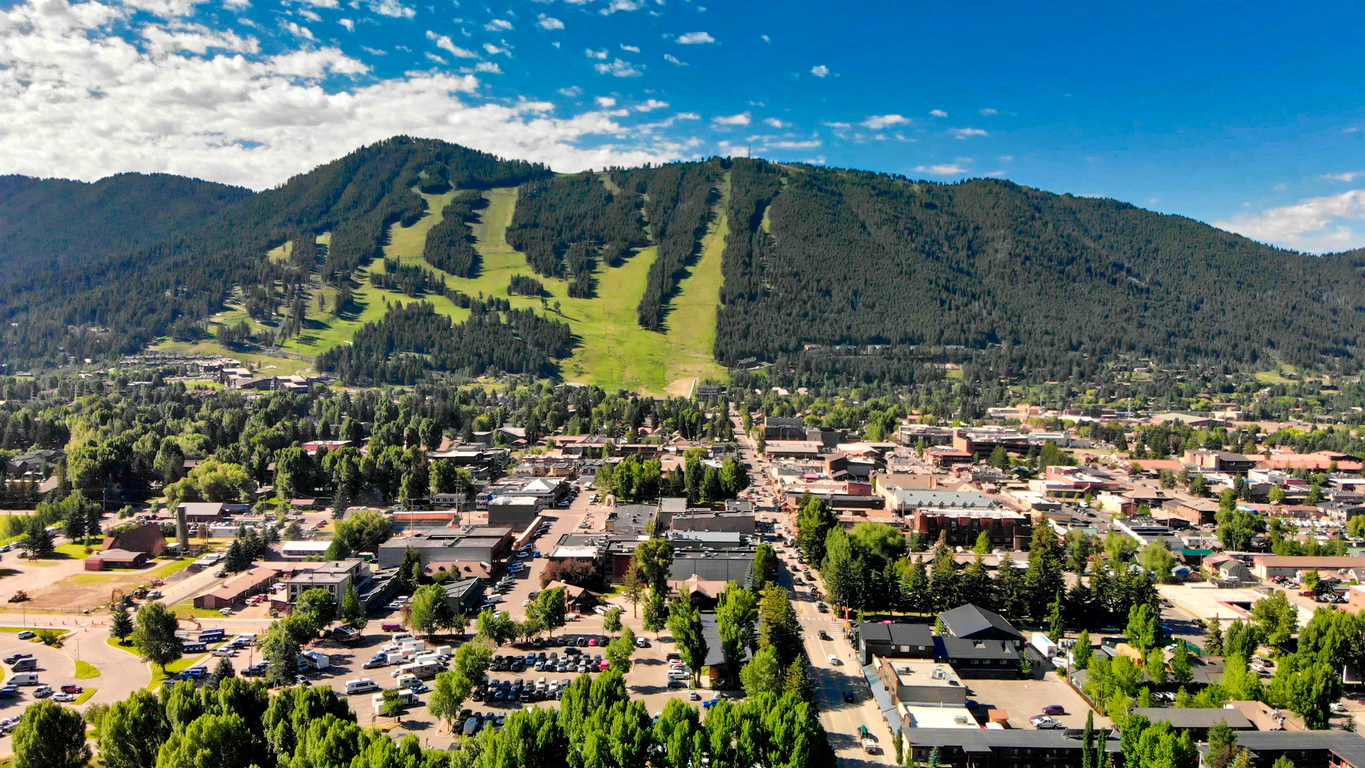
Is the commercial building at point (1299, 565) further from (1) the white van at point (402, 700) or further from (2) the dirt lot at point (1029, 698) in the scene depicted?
(1) the white van at point (402, 700)

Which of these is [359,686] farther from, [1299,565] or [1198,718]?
[1299,565]

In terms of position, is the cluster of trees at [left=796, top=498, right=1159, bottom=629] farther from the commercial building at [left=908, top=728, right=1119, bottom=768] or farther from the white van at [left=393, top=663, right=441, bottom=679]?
the white van at [left=393, top=663, right=441, bottom=679]

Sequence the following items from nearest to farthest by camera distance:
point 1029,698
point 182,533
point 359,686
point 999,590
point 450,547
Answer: point 359,686
point 1029,698
point 999,590
point 450,547
point 182,533

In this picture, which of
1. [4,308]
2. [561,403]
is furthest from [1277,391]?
[4,308]

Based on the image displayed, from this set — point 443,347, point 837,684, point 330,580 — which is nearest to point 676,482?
point 330,580

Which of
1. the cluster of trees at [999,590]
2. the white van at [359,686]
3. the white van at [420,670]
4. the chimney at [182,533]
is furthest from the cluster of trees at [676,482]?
the white van at [359,686]

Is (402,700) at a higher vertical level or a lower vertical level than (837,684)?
higher
